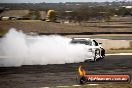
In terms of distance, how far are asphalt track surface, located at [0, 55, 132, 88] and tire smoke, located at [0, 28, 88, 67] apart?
35.3 inches

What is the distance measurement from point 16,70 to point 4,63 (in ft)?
7.01

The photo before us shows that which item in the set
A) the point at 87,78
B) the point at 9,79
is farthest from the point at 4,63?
the point at 87,78

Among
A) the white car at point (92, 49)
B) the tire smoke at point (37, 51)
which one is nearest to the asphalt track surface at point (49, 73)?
the white car at point (92, 49)

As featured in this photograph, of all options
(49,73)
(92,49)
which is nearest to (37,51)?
(92,49)

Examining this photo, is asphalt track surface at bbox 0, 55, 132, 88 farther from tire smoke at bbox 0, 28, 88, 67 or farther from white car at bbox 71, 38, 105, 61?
tire smoke at bbox 0, 28, 88, 67

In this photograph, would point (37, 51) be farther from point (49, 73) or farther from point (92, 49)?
point (49, 73)

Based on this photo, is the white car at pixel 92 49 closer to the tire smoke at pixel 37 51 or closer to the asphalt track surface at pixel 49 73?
the tire smoke at pixel 37 51

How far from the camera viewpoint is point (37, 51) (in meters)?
22.9

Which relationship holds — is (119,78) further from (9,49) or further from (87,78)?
(9,49)

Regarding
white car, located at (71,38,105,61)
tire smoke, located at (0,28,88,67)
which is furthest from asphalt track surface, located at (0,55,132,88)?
tire smoke, located at (0,28,88,67)

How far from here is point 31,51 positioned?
22688 millimetres

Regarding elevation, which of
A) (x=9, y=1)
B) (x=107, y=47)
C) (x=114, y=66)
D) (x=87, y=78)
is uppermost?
(x=9, y=1)

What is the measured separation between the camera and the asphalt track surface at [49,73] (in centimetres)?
1541

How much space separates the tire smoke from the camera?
21.4 metres
